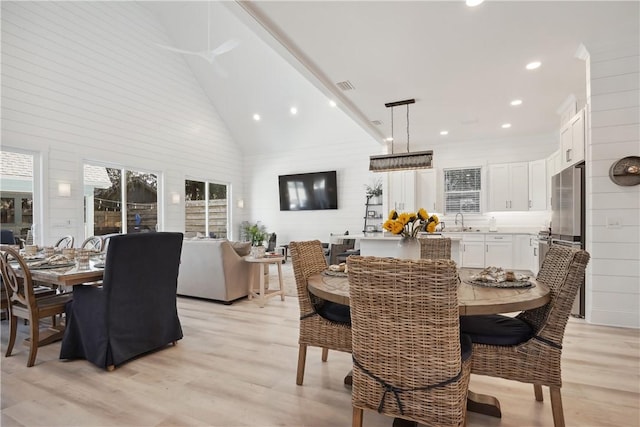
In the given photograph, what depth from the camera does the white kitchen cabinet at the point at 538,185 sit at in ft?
21.0

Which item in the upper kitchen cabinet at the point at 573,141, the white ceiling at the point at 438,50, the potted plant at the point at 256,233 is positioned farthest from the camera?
the potted plant at the point at 256,233

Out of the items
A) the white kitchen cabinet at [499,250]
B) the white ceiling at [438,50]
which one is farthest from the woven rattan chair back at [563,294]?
the white kitchen cabinet at [499,250]

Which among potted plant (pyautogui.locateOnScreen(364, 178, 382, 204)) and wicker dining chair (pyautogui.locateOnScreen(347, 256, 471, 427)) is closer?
wicker dining chair (pyautogui.locateOnScreen(347, 256, 471, 427))

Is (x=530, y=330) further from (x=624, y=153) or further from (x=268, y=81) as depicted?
(x=268, y=81)

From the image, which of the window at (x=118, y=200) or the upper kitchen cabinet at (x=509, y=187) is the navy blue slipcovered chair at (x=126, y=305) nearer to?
the window at (x=118, y=200)

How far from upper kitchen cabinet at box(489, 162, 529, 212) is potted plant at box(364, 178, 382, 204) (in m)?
2.53

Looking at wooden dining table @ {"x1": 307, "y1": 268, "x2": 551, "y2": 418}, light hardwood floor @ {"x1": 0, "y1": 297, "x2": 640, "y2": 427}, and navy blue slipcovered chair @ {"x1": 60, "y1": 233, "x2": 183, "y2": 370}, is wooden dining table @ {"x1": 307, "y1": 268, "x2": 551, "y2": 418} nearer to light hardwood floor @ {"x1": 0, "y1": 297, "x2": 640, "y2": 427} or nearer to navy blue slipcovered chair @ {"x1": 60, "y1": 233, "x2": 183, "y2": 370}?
light hardwood floor @ {"x1": 0, "y1": 297, "x2": 640, "y2": 427}

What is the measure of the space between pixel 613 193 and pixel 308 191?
22.0 ft

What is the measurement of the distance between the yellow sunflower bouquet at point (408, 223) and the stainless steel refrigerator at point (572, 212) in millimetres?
2592

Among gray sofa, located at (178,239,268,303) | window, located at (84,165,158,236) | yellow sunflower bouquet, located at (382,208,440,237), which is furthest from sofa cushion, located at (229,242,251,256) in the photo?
window, located at (84,165,158,236)

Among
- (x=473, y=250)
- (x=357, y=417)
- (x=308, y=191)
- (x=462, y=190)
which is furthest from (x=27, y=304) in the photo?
(x=462, y=190)

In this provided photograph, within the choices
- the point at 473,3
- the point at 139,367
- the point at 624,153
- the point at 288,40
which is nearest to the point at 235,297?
the point at 139,367

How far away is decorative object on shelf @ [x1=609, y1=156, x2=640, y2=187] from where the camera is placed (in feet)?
10.8

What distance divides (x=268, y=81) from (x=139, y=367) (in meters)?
7.06
